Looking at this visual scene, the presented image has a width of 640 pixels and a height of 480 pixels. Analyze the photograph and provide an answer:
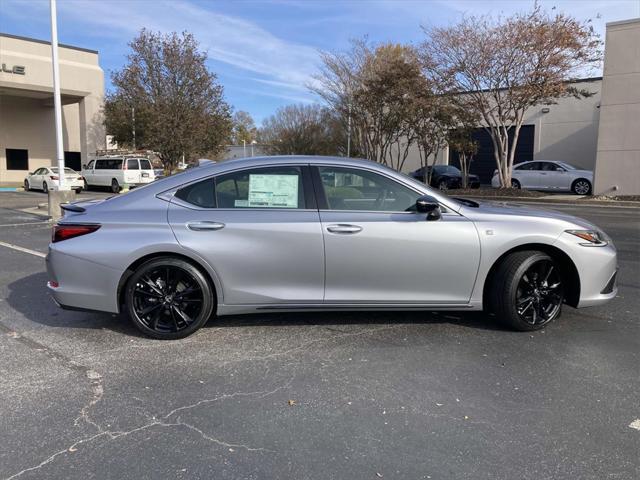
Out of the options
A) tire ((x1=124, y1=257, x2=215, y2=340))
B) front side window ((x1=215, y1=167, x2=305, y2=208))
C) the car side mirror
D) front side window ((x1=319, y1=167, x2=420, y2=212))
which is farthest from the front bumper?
tire ((x1=124, y1=257, x2=215, y2=340))

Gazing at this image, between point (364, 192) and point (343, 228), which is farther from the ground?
point (364, 192)

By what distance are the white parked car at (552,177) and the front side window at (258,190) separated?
70.0 ft

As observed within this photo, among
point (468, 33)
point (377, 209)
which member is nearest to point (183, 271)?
point (377, 209)

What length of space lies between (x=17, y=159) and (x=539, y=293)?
3713 centimetres

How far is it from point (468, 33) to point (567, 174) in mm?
7832

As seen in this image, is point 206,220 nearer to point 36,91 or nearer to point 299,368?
point 299,368

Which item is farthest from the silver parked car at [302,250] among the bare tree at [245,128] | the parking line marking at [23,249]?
the bare tree at [245,128]

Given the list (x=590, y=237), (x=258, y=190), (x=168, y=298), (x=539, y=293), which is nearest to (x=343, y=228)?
(x=258, y=190)

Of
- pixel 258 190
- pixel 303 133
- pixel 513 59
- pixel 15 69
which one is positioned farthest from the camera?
pixel 303 133

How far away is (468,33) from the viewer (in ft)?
66.9

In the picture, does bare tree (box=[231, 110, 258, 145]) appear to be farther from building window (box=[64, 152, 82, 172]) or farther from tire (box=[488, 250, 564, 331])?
tire (box=[488, 250, 564, 331])

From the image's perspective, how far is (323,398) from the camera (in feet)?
11.4

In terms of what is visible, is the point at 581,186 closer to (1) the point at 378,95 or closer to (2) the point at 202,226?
(1) the point at 378,95

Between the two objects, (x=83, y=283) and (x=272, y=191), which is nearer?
(x=83, y=283)
